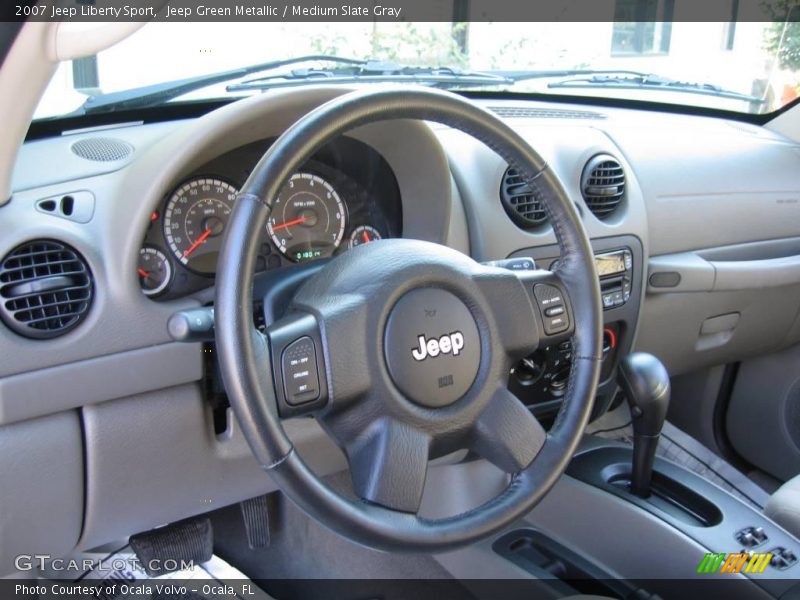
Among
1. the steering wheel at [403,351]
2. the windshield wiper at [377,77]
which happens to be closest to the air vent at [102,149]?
the windshield wiper at [377,77]

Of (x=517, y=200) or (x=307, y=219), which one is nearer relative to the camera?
(x=307, y=219)

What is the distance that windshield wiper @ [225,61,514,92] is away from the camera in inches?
71.5

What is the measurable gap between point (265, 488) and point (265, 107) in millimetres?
732

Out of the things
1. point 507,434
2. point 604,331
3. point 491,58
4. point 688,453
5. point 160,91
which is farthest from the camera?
point 688,453

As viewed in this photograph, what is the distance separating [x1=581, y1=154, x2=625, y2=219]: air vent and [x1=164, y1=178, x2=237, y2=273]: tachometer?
0.88 metres

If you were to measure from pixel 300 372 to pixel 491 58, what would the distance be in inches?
52.8

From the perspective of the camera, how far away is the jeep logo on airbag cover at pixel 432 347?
44.9 inches

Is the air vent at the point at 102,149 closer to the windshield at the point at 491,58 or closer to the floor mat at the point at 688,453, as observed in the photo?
the windshield at the point at 491,58

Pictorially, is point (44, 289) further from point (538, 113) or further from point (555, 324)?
point (538, 113)

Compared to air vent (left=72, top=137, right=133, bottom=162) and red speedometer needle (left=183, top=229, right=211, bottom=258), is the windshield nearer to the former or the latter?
air vent (left=72, top=137, right=133, bottom=162)

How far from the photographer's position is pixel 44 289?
1234 mm

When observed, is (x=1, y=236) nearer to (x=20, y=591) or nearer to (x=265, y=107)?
(x=265, y=107)

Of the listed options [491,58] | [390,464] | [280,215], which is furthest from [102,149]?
[491,58]

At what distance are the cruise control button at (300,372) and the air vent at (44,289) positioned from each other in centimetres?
40
